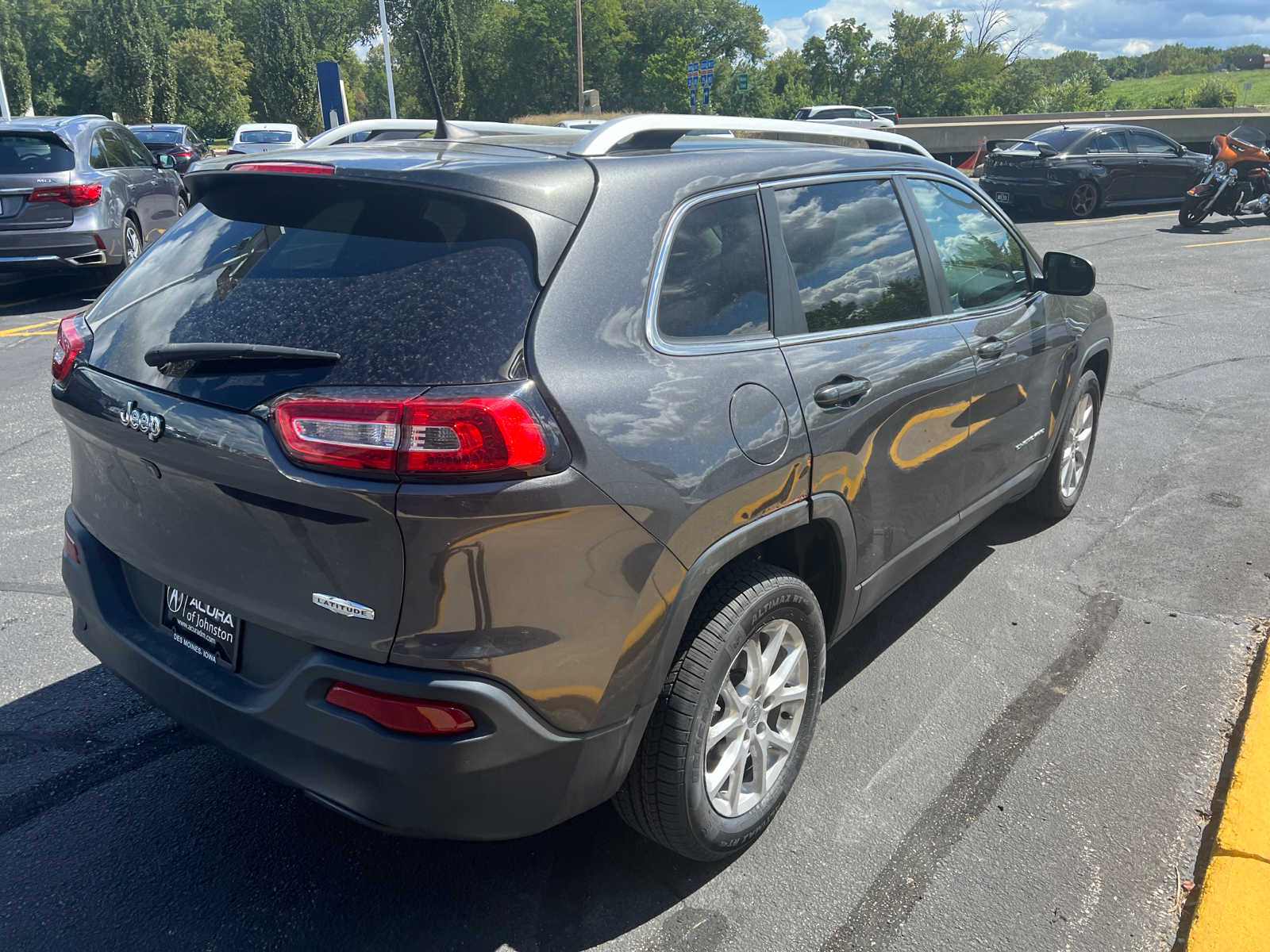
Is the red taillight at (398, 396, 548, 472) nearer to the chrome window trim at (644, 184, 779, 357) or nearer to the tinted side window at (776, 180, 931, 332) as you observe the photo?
the chrome window trim at (644, 184, 779, 357)

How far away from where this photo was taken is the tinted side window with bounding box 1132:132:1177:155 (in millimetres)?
18078

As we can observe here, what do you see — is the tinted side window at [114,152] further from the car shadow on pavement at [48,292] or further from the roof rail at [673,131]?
the roof rail at [673,131]

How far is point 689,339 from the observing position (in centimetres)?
248

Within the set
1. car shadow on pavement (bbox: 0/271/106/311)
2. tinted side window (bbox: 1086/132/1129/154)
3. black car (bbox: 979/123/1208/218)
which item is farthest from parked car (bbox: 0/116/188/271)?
tinted side window (bbox: 1086/132/1129/154)

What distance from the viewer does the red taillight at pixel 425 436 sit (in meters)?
1.99

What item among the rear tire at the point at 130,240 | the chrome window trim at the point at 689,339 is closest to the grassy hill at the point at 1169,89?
the rear tire at the point at 130,240

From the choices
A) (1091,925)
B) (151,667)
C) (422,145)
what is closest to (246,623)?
(151,667)

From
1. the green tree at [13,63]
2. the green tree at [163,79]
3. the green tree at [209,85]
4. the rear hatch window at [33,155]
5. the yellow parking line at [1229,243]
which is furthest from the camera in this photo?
the green tree at [209,85]

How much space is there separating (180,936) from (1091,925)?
2.23 meters

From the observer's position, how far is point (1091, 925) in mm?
2557

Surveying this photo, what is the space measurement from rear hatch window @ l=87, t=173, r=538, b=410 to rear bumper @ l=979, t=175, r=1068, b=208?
16436 mm

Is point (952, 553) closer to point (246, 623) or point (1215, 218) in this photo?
point (246, 623)

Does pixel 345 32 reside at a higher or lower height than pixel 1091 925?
higher

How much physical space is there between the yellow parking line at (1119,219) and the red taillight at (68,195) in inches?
560
